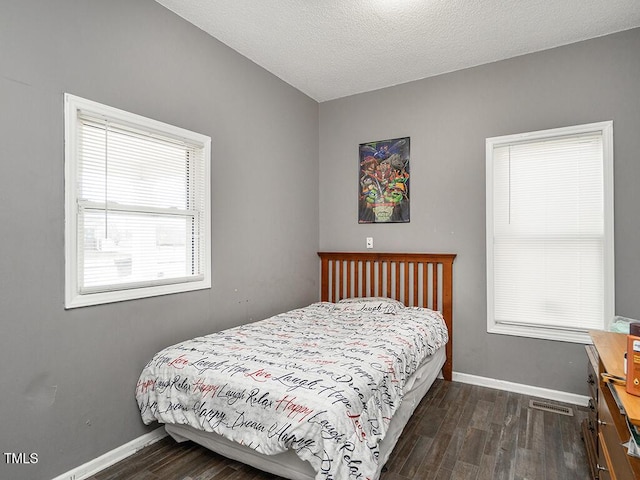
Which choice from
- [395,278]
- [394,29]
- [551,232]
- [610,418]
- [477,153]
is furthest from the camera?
A: [395,278]

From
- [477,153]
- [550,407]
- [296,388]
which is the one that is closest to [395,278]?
[477,153]

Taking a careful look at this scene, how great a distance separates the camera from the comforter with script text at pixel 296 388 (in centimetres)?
144

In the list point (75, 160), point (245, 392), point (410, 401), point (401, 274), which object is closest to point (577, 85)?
point (401, 274)

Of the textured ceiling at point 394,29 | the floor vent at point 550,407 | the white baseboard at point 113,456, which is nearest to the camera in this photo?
the white baseboard at point 113,456

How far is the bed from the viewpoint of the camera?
1.46m

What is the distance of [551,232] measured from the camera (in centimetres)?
290

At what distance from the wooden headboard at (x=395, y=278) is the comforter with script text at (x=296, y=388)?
2.65ft

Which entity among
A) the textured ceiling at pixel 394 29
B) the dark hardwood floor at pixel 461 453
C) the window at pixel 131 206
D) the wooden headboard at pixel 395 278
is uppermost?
the textured ceiling at pixel 394 29

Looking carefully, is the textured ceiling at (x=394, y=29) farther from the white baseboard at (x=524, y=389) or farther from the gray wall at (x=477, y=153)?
the white baseboard at (x=524, y=389)

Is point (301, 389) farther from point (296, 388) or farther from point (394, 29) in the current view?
point (394, 29)

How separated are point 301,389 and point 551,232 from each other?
8.11 feet

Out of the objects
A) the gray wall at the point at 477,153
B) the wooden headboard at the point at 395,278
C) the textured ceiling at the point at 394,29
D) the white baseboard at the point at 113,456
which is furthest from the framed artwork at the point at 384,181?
the white baseboard at the point at 113,456

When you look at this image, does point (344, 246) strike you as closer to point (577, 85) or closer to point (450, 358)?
point (450, 358)

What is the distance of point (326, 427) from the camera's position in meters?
1.41
